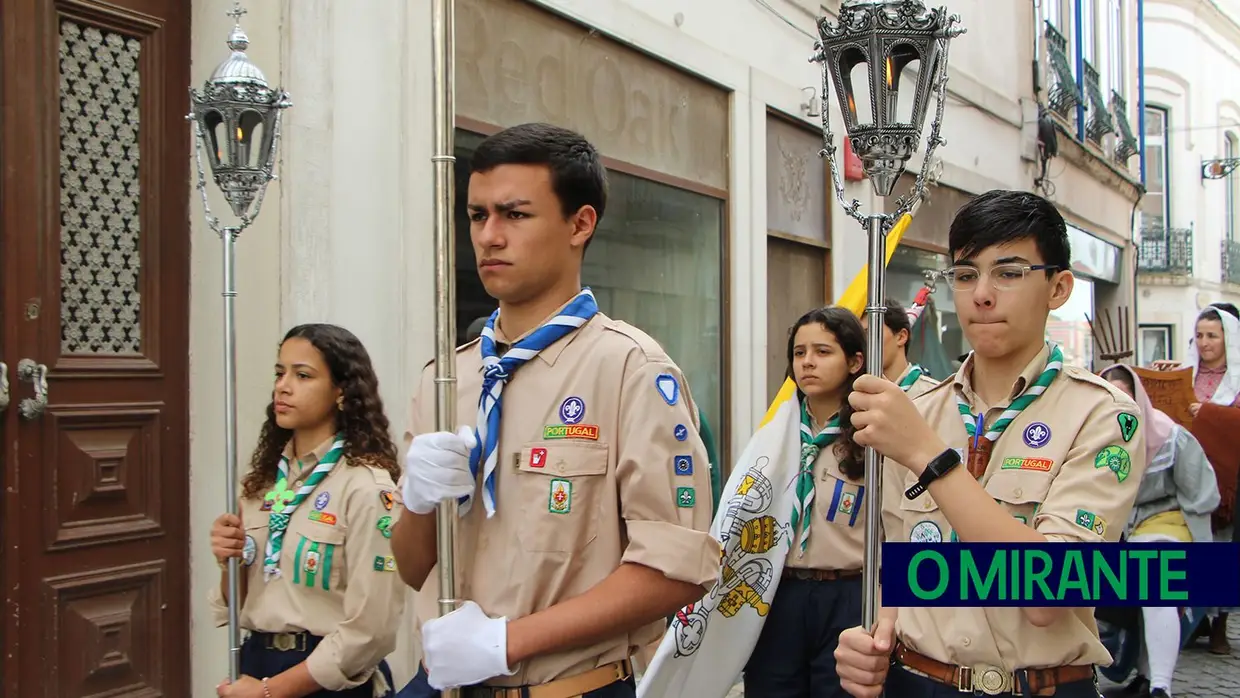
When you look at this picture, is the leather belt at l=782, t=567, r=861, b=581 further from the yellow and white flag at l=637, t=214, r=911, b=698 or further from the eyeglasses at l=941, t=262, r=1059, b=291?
the eyeglasses at l=941, t=262, r=1059, b=291

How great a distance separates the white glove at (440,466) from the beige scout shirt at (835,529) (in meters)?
2.24

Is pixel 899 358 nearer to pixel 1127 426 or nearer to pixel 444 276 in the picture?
pixel 1127 426

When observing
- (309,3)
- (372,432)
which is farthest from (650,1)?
(372,432)

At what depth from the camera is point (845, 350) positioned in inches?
179

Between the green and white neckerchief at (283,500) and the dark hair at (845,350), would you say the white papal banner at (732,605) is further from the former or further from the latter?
the green and white neckerchief at (283,500)

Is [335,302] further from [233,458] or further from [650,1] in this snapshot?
[650,1]

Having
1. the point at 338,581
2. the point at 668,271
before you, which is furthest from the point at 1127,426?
the point at 668,271

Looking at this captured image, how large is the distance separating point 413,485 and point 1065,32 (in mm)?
18036

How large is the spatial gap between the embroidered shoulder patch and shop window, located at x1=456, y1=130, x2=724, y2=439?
16.0 ft

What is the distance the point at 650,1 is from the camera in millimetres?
7727

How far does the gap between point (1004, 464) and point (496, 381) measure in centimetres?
116

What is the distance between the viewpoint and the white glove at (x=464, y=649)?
2.21 metres

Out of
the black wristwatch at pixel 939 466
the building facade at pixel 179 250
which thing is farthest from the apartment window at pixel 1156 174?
the black wristwatch at pixel 939 466

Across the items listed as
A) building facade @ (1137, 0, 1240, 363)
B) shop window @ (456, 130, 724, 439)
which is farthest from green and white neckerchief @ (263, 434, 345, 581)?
building facade @ (1137, 0, 1240, 363)
